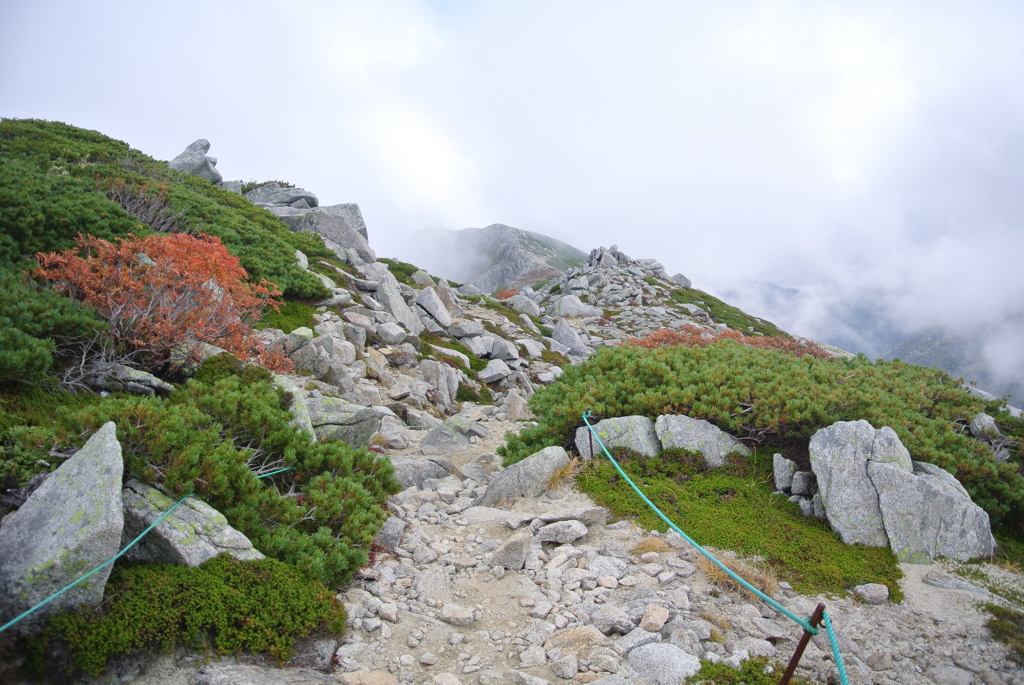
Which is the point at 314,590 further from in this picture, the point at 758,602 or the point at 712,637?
the point at 758,602

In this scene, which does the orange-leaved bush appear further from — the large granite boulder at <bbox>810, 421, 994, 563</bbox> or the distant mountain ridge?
the distant mountain ridge

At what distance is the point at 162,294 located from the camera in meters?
9.76

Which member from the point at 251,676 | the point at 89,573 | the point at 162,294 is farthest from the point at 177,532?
the point at 162,294

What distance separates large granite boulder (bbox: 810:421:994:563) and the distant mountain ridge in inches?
4459

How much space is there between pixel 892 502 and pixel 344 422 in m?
9.01

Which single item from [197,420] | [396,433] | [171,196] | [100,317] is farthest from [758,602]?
[171,196]

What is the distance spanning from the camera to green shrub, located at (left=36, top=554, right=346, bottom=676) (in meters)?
4.00

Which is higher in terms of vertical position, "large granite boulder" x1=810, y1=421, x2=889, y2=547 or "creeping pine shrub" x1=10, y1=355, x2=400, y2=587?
"large granite boulder" x1=810, y1=421, x2=889, y2=547

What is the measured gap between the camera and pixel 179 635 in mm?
4289

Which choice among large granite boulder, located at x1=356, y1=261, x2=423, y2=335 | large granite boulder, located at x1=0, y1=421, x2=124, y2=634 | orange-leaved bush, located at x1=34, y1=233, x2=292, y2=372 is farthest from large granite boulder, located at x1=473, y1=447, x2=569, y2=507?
large granite boulder, located at x1=356, y1=261, x2=423, y2=335

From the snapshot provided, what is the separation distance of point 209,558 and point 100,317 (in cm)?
617

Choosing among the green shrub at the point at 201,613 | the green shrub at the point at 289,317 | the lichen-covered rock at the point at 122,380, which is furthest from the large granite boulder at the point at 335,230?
the green shrub at the point at 201,613

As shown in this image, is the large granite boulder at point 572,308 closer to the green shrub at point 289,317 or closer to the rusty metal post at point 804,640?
the green shrub at point 289,317

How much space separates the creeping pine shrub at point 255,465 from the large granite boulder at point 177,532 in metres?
0.17
